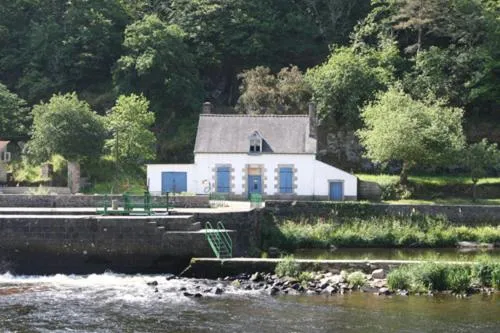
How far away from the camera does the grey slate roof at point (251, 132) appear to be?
1841 inches

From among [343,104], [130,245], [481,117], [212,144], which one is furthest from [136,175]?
[481,117]

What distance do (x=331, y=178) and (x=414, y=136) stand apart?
577cm

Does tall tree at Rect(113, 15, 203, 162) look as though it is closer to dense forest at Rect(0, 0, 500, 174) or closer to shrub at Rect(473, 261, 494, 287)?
dense forest at Rect(0, 0, 500, 174)

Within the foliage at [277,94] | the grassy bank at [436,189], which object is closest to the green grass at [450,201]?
the grassy bank at [436,189]

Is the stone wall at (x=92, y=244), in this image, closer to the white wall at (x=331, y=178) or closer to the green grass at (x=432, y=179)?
the white wall at (x=331, y=178)

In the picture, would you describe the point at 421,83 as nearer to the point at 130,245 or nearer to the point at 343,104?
the point at 343,104

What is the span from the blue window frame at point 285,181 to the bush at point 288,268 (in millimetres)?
17624

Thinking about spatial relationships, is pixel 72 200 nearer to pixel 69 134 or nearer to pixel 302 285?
pixel 69 134

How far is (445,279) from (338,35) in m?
41.2

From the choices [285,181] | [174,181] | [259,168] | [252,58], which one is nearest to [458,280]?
[285,181]

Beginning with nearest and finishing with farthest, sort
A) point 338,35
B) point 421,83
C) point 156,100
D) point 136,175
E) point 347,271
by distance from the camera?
point 347,271
point 136,175
point 421,83
point 156,100
point 338,35

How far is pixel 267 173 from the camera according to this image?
46.7 meters

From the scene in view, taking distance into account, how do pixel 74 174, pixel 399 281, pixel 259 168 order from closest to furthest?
pixel 399 281
pixel 259 168
pixel 74 174

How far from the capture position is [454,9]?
2282 inches
